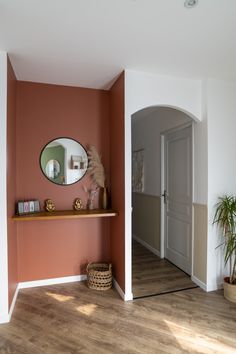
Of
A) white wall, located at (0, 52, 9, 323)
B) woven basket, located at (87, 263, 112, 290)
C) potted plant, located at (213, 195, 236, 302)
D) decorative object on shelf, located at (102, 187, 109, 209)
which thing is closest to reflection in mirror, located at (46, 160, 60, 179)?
decorative object on shelf, located at (102, 187, 109, 209)

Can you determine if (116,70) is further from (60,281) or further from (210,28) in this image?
(60,281)

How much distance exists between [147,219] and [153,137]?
5.24 ft

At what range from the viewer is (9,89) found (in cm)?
238

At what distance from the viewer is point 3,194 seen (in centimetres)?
219

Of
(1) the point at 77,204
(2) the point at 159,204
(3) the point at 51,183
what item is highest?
(3) the point at 51,183

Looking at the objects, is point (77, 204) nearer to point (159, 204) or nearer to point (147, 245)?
point (159, 204)

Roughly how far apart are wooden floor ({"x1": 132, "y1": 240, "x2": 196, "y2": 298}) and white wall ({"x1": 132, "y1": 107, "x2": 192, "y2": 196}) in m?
1.15

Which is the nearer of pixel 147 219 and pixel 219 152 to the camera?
pixel 219 152

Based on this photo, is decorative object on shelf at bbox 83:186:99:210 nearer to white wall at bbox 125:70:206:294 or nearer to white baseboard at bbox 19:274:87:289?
white wall at bbox 125:70:206:294

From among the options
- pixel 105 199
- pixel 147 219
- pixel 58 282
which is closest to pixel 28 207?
pixel 105 199

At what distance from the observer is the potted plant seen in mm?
2648

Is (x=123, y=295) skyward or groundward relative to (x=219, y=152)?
groundward

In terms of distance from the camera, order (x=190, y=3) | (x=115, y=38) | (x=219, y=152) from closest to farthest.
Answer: (x=190, y=3) → (x=115, y=38) → (x=219, y=152)

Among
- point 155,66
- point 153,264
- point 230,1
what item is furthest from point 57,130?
point 153,264
